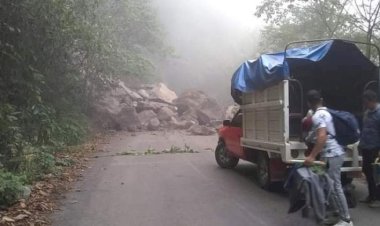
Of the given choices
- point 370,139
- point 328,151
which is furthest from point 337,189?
point 370,139

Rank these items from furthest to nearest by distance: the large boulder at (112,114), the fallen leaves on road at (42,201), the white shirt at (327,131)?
the large boulder at (112,114) < the fallen leaves on road at (42,201) < the white shirt at (327,131)

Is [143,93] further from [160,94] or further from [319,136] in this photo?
[319,136]

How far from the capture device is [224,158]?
40.3 ft

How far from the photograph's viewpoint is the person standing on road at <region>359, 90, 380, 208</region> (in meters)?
7.51

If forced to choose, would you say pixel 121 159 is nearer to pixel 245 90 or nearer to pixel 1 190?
pixel 245 90

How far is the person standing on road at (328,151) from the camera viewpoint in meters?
6.20

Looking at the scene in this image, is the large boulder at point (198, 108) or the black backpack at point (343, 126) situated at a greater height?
the large boulder at point (198, 108)

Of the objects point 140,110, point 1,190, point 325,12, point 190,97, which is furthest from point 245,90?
point 190,97

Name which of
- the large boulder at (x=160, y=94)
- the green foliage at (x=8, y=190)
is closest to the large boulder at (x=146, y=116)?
the large boulder at (x=160, y=94)

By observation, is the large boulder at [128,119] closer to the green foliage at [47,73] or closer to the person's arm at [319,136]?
the green foliage at [47,73]

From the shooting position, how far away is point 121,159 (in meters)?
14.4

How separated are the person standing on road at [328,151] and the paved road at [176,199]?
23.0 inches

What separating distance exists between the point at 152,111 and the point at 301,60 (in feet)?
70.5

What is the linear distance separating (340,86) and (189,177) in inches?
151
